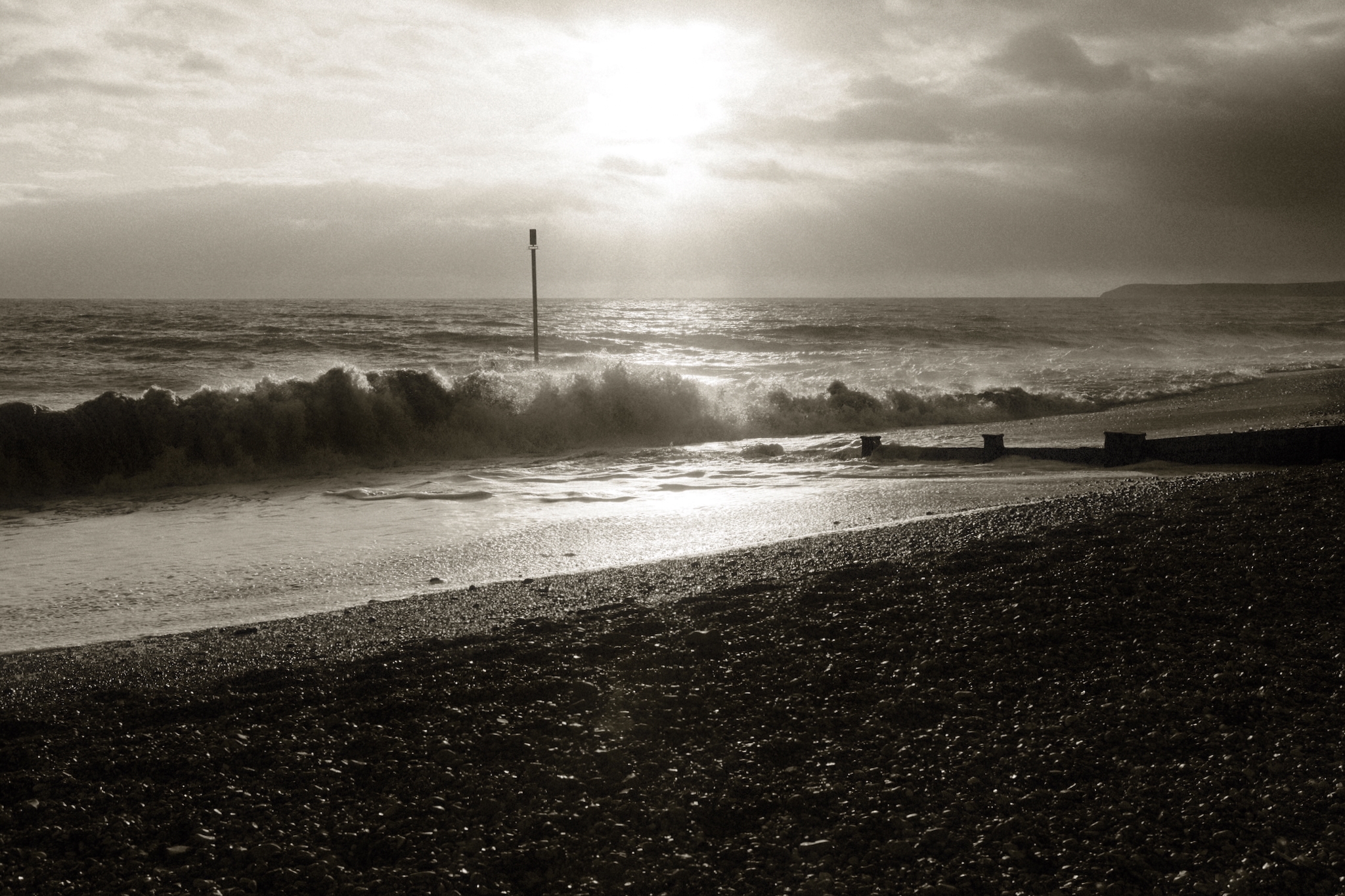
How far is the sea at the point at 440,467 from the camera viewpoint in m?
5.78

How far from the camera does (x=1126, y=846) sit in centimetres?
228

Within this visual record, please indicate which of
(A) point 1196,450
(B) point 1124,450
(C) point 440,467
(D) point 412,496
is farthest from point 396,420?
(A) point 1196,450

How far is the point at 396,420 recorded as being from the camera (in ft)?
41.2

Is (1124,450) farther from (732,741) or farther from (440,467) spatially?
(732,741)

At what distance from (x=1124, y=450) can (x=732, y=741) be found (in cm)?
716

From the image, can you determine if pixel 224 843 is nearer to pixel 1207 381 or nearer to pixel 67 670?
pixel 67 670

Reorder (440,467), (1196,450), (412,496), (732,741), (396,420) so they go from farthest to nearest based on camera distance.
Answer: (396,420)
(440,467)
(1196,450)
(412,496)
(732,741)

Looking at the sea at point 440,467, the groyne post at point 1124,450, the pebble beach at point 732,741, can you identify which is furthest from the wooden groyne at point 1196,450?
the pebble beach at point 732,741

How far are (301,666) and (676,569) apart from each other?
2.06m

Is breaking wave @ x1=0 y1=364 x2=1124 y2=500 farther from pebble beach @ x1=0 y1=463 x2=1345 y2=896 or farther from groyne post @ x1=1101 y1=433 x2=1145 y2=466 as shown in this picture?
groyne post @ x1=1101 y1=433 x2=1145 y2=466

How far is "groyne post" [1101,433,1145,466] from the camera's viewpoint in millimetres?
8828

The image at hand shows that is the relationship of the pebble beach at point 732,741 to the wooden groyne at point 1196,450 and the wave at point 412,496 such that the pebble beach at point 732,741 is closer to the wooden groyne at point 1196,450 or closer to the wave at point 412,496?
the wave at point 412,496

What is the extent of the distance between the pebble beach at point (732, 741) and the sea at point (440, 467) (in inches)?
50.6

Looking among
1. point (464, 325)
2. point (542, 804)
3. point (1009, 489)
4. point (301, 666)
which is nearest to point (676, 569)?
point (301, 666)
